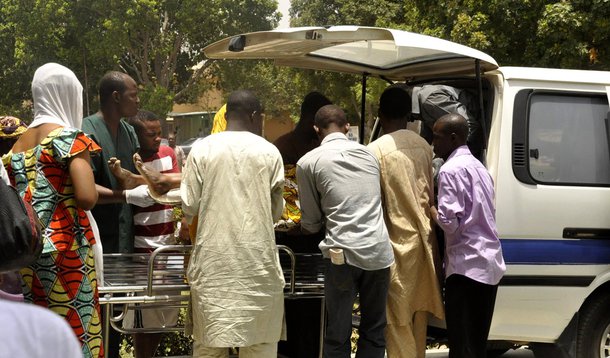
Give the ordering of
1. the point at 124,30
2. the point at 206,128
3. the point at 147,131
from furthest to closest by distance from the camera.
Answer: the point at 206,128 → the point at 124,30 → the point at 147,131

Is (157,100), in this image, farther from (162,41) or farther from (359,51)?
Answer: (359,51)

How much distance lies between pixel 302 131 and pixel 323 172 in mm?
919

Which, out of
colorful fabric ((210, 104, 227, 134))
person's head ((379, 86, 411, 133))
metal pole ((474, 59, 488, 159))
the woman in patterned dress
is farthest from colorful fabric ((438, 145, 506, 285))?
the woman in patterned dress

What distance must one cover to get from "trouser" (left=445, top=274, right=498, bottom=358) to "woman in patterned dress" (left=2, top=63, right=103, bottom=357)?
2.10 m

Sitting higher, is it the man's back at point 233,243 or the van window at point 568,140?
the van window at point 568,140

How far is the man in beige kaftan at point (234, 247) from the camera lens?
479 centimetres

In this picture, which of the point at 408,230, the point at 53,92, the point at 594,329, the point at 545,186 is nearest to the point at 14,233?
the point at 53,92

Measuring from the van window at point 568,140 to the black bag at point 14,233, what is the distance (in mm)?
3191

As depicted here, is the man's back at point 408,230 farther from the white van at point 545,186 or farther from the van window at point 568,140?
the van window at point 568,140

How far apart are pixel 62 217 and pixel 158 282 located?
36.8 inches

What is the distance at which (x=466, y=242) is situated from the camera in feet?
17.7

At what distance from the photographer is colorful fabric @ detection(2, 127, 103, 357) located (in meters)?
4.43

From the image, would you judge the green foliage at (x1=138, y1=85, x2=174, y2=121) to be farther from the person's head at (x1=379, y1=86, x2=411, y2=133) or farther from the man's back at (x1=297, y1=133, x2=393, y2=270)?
the man's back at (x1=297, y1=133, x2=393, y2=270)

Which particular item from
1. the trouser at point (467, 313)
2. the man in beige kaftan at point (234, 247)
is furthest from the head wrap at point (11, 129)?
the trouser at point (467, 313)
